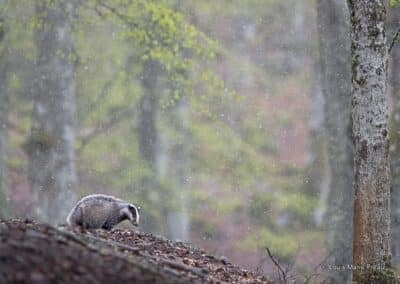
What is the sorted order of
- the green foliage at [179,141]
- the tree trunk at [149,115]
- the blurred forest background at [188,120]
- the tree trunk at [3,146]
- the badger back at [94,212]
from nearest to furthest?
1. the badger back at [94,212]
2. the blurred forest background at [188,120]
3. the tree trunk at [3,146]
4. the green foliage at [179,141]
5. the tree trunk at [149,115]

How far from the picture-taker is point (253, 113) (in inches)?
1270

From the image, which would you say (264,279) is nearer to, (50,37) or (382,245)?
(382,245)

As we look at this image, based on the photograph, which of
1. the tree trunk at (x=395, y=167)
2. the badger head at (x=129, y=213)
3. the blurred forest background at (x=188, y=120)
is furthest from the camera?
the blurred forest background at (x=188, y=120)

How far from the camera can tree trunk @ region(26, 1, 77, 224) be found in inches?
717

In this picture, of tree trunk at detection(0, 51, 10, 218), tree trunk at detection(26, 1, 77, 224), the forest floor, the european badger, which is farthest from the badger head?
tree trunk at detection(0, 51, 10, 218)

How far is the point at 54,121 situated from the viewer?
18250mm

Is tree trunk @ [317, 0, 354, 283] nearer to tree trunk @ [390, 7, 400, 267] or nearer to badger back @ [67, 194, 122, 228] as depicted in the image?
tree trunk @ [390, 7, 400, 267]

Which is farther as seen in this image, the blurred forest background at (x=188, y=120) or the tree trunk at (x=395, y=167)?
the blurred forest background at (x=188, y=120)

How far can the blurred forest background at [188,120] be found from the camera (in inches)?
713

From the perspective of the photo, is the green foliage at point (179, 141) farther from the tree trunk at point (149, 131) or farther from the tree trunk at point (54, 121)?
the tree trunk at point (54, 121)

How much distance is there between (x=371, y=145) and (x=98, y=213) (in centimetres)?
363

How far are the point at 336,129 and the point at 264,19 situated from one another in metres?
17.6

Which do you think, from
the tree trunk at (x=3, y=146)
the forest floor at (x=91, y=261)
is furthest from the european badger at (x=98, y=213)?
the tree trunk at (x=3, y=146)

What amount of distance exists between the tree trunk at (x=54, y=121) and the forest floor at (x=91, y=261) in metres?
8.21
